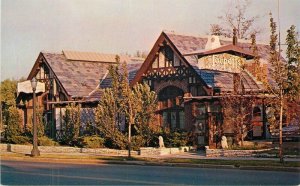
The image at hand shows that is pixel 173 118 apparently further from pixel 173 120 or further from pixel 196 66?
pixel 196 66

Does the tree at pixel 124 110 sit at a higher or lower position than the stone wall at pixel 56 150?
higher

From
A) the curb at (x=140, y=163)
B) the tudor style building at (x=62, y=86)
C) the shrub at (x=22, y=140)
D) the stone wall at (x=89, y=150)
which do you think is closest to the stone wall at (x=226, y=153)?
the stone wall at (x=89, y=150)

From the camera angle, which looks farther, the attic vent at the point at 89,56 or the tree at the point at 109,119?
the attic vent at the point at 89,56

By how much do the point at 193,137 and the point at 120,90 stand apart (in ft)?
16.4

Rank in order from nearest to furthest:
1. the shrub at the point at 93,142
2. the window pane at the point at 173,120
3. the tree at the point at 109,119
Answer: the tree at the point at 109,119, the shrub at the point at 93,142, the window pane at the point at 173,120

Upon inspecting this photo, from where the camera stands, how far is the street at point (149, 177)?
16906 millimetres

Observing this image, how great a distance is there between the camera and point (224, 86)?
3219 cm

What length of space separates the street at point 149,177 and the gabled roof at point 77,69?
18339 mm

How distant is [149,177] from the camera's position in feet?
60.9

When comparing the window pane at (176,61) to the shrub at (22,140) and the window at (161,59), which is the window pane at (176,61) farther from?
the shrub at (22,140)

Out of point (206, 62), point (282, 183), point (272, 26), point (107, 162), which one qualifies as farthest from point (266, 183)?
point (206, 62)

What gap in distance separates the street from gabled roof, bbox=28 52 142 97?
18.3 metres

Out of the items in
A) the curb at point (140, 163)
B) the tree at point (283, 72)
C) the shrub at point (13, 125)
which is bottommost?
the curb at point (140, 163)

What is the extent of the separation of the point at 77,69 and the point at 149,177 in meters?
26.0
